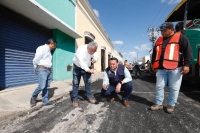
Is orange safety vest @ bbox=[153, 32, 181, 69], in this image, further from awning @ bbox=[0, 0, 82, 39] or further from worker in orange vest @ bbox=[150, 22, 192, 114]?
awning @ bbox=[0, 0, 82, 39]

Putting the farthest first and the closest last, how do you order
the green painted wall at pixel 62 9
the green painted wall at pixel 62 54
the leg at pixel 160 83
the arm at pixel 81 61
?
1. the green painted wall at pixel 62 54
2. the green painted wall at pixel 62 9
3. the arm at pixel 81 61
4. the leg at pixel 160 83

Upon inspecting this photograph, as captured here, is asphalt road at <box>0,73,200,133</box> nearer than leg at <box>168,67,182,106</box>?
Yes

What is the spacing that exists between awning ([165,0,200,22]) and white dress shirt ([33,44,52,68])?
14.8 feet

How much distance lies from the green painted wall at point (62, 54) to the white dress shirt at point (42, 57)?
4.10 metres

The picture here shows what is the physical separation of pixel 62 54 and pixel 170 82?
6.26 m

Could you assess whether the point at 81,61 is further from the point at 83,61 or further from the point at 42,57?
the point at 42,57

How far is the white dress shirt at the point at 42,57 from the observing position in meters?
3.00

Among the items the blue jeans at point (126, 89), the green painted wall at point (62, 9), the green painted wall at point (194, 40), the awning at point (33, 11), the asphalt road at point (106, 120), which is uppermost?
the green painted wall at point (62, 9)

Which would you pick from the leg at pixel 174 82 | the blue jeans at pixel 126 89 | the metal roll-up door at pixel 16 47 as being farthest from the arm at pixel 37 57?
the leg at pixel 174 82

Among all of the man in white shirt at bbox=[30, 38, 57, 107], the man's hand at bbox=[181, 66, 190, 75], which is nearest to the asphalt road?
the man in white shirt at bbox=[30, 38, 57, 107]

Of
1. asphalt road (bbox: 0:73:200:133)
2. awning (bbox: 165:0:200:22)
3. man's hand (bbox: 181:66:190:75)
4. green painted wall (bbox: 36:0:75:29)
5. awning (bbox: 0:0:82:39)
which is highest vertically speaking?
green painted wall (bbox: 36:0:75:29)

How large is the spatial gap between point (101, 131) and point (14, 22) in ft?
15.9

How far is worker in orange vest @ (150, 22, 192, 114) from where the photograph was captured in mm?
2633

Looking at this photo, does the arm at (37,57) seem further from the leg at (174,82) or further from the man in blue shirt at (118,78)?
the leg at (174,82)
